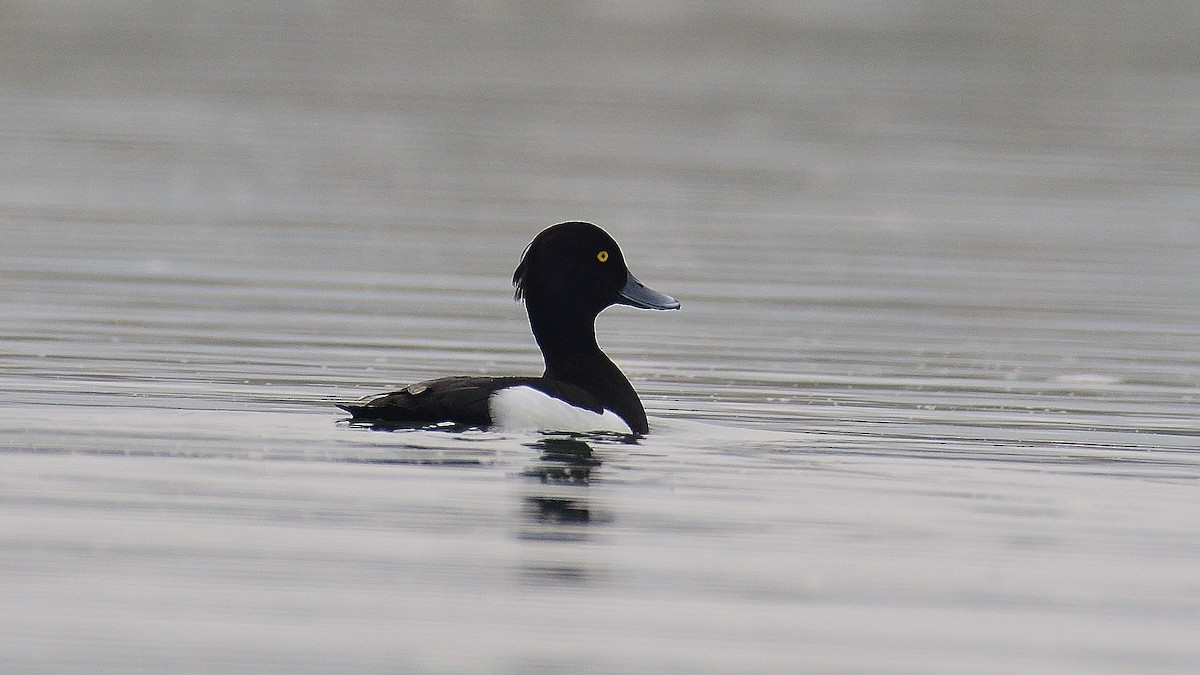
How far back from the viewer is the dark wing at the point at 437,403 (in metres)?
8.92

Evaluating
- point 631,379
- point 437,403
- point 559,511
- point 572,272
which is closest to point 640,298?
point 572,272

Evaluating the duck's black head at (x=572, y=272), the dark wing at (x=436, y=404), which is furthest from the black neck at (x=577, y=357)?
the dark wing at (x=436, y=404)

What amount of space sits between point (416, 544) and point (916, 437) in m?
3.19

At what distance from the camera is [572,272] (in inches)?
399

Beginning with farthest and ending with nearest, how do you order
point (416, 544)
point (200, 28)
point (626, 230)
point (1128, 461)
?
point (200, 28) → point (626, 230) → point (1128, 461) → point (416, 544)

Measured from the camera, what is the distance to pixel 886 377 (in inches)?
451

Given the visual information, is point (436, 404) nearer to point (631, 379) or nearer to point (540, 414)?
point (540, 414)

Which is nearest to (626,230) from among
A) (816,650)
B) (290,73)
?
(816,650)

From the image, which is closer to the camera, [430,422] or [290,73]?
[430,422]

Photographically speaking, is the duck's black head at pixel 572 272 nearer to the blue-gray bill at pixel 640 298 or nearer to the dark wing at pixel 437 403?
the blue-gray bill at pixel 640 298

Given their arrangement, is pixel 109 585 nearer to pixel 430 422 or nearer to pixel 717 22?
pixel 430 422

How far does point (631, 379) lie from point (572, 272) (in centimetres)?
143

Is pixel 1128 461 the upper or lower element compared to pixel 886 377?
lower

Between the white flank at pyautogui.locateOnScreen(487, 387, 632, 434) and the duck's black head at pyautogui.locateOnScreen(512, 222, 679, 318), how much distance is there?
86 cm
